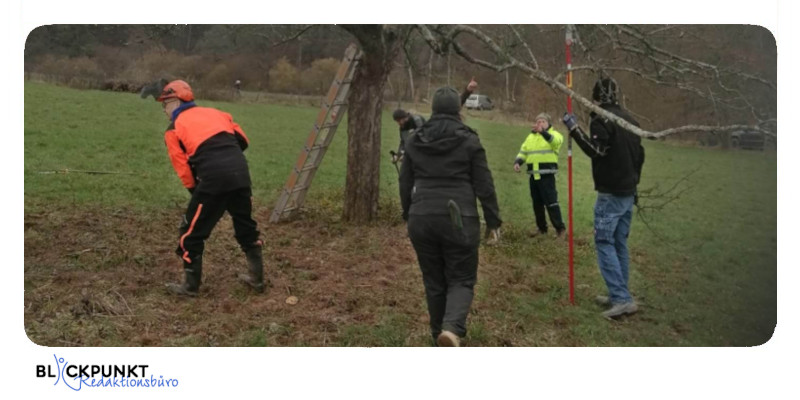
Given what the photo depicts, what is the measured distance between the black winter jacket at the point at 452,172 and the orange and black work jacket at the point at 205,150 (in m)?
1.38

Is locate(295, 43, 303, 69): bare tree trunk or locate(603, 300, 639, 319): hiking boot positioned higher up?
locate(295, 43, 303, 69): bare tree trunk

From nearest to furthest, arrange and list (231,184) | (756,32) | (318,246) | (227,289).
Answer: (756,32)
(231,184)
(227,289)
(318,246)

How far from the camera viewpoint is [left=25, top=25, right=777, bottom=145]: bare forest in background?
4.65 m

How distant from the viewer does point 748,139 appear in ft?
15.0

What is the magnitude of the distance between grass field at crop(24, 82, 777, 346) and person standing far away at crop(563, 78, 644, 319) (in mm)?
155

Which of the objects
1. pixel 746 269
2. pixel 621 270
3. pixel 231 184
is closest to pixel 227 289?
pixel 231 184

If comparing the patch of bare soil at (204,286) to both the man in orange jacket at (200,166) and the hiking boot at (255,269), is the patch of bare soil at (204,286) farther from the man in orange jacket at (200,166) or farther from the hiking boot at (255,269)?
the man in orange jacket at (200,166)

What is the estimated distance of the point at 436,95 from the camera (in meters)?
4.24

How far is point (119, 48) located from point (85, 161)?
1.67m

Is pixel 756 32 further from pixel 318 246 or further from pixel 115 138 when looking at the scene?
pixel 115 138
